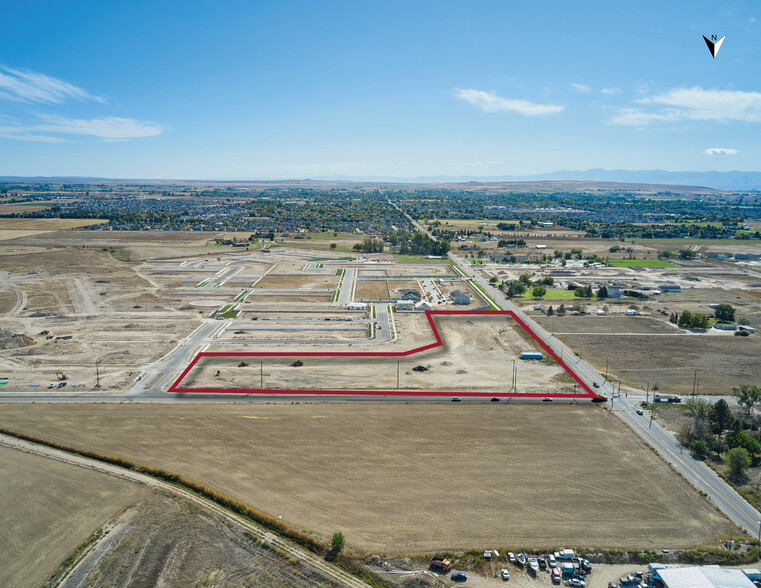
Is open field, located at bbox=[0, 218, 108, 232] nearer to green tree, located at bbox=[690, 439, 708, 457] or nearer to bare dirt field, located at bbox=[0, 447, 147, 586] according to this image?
bare dirt field, located at bbox=[0, 447, 147, 586]

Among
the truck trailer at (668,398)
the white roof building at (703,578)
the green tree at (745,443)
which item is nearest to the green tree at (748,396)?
the truck trailer at (668,398)

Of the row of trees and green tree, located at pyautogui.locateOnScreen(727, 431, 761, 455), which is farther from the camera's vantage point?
green tree, located at pyautogui.locateOnScreen(727, 431, 761, 455)

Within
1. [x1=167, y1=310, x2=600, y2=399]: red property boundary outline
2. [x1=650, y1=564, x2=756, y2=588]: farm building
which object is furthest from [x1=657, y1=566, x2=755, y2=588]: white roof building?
[x1=167, y1=310, x2=600, y2=399]: red property boundary outline

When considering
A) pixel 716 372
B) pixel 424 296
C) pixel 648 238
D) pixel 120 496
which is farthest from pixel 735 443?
pixel 648 238

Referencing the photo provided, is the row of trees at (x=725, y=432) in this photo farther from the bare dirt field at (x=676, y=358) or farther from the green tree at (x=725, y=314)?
the green tree at (x=725, y=314)

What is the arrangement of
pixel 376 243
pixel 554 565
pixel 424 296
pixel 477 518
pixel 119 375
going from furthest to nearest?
pixel 376 243, pixel 424 296, pixel 119 375, pixel 477 518, pixel 554 565

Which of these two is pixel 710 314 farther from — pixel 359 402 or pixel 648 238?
pixel 648 238

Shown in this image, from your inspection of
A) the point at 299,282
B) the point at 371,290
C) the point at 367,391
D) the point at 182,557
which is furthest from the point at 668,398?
the point at 299,282
